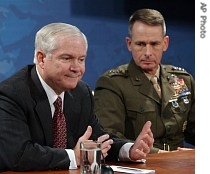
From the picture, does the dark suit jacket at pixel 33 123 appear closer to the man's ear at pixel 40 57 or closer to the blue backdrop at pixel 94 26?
the man's ear at pixel 40 57

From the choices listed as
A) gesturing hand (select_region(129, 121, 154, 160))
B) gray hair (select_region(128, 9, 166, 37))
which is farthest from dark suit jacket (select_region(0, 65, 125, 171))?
gray hair (select_region(128, 9, 166, 37))

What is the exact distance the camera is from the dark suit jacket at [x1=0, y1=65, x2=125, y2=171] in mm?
1749

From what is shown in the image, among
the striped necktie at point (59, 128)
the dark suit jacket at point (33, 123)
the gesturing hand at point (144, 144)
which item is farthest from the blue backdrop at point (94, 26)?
the gesturing hand at point (144, 144)

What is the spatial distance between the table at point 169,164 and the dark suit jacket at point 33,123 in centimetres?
5

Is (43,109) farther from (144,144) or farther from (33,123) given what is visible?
(144,144)

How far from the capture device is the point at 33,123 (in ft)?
6.30

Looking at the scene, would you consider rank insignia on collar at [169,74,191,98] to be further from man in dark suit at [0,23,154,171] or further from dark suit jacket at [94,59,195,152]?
man in dark suit at [0,23,154,171]

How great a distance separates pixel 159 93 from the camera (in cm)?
275

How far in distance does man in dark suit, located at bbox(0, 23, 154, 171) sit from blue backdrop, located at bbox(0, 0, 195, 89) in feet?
4.12

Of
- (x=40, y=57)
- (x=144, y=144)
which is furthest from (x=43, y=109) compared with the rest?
(x=144, y=144)

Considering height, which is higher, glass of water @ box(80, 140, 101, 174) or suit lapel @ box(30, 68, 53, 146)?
suit lapel @ box(30, 68, 53, 146)

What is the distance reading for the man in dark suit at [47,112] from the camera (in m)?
1.76
